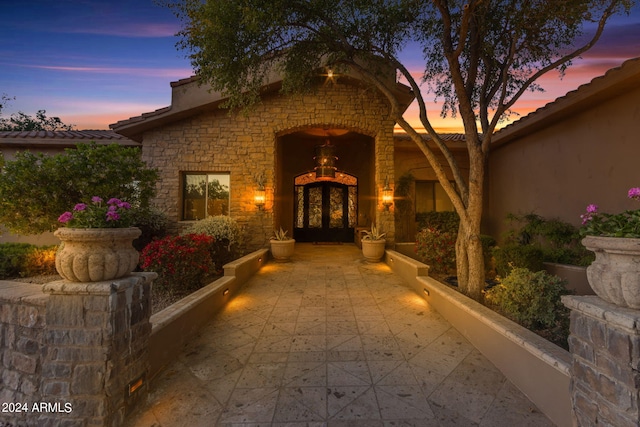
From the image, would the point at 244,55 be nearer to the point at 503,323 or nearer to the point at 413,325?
the point at 413,325

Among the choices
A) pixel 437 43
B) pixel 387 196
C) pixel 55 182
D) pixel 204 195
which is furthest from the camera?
pixel 204 195

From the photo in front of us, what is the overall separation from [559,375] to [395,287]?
357cm

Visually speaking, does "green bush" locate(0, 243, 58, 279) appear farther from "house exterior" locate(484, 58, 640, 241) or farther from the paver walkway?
"house exterior" locate(484, 58, 640, 241)

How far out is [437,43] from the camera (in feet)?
20.1

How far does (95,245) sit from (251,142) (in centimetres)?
676

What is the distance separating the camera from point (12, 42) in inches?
319

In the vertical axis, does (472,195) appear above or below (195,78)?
below

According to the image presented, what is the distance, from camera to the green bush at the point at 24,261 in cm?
664

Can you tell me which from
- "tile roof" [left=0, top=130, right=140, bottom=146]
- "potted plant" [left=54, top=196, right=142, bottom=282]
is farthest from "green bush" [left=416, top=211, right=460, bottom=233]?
"tile roof" [left=0, top=130, right=140, bottom=146]

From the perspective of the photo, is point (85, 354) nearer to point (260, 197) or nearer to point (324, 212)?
point (260, 197)

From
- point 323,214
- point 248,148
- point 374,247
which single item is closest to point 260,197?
point 248,148

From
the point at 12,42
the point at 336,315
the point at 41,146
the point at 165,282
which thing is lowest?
the point at 336,315

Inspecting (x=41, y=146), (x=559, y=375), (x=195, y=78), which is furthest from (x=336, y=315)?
(x=41, y=146)

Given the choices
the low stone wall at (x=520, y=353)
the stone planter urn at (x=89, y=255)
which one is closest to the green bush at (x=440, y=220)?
the low stone wall at (x=520, y=353)
